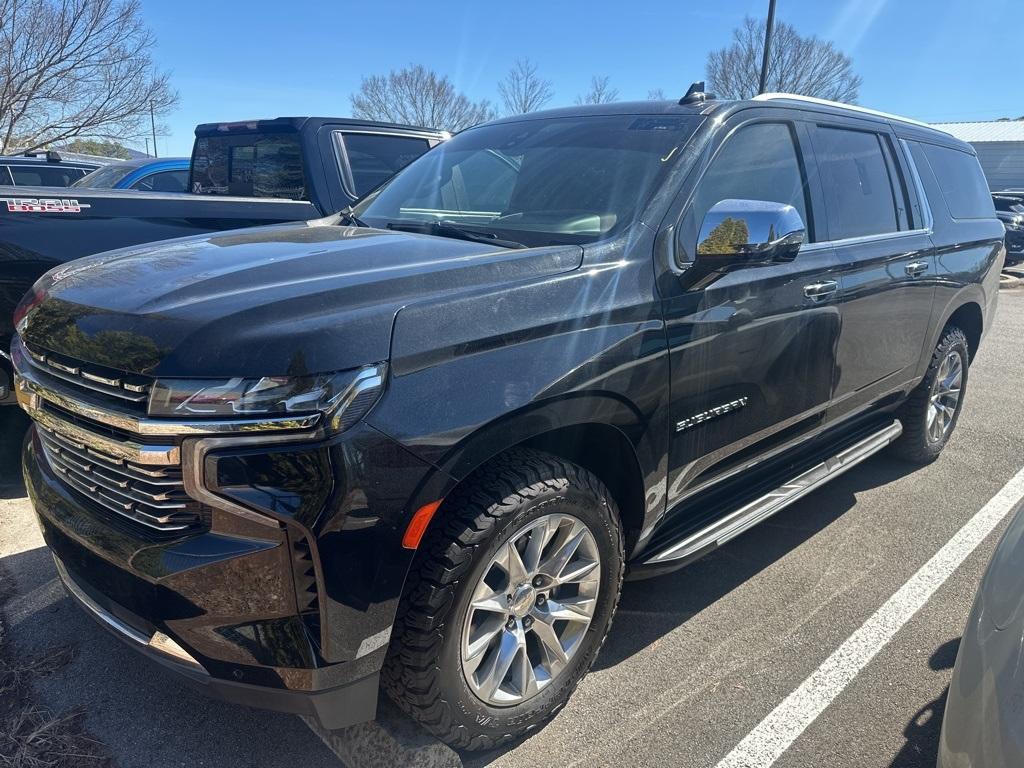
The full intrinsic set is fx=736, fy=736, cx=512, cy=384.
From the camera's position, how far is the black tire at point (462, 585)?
198 centimetres

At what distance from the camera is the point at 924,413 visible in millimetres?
4492

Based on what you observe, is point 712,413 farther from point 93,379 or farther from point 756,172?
point 93,379

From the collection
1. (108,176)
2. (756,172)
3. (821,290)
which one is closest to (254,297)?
(756,172)

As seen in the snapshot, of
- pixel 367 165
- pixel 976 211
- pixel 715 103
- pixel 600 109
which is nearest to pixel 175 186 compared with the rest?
pixel 367 165

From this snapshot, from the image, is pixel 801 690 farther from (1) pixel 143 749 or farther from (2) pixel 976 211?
(2) pixel 976 211

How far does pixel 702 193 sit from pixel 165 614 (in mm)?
2238

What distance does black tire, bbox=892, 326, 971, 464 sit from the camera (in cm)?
442

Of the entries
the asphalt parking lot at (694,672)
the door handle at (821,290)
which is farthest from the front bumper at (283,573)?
the door handle at (821,290)

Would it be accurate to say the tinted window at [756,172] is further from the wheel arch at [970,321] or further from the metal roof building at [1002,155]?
the metal roof building at [1002,155]

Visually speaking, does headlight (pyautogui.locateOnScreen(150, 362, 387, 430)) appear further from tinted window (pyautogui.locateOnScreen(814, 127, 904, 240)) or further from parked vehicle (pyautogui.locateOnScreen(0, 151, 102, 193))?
parked vehicle (pyautogui.locateOnScreen(0, 151, 102, 193))

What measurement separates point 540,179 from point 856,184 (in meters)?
1.67

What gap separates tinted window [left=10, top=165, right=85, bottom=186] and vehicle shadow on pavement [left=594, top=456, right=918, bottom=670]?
407 inches

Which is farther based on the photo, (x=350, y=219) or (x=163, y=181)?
(x=163, y=181)

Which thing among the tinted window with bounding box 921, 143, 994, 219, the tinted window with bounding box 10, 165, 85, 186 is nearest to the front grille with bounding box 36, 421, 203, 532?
the tinted window with bounding box 921, 143, 994, 219
